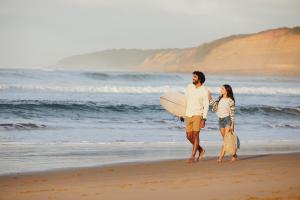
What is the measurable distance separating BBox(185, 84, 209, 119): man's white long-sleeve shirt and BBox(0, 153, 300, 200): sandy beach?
80cm

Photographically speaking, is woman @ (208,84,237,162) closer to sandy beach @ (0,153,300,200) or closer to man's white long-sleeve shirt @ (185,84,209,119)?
man's white long-sleeve shirt @ (185,84,209,119)

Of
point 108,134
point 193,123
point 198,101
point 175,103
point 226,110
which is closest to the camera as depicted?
point 198,101

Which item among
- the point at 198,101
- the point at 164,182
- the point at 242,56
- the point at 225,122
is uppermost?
the point at 242,56

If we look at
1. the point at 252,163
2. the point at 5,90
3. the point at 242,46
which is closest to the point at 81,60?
the point at 242,46

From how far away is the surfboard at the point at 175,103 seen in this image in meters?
10.3

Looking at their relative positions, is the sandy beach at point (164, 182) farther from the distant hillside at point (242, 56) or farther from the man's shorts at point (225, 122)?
the distant hillside at point (242, 56)

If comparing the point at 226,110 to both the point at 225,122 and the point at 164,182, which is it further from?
the point at 164,182

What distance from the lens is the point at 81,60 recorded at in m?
178

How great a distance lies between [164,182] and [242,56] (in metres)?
123

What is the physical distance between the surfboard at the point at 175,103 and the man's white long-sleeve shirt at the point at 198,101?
1.76ft

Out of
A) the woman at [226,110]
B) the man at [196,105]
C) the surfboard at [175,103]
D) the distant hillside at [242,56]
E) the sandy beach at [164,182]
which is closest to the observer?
the sandy beach at [164,182]

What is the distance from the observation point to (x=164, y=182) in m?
7.61

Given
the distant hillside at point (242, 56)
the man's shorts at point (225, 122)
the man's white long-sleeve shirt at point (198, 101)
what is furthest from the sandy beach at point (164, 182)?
the distant hillside at point (242, 56)

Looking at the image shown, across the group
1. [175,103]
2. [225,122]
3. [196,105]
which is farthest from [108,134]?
[196,105]
